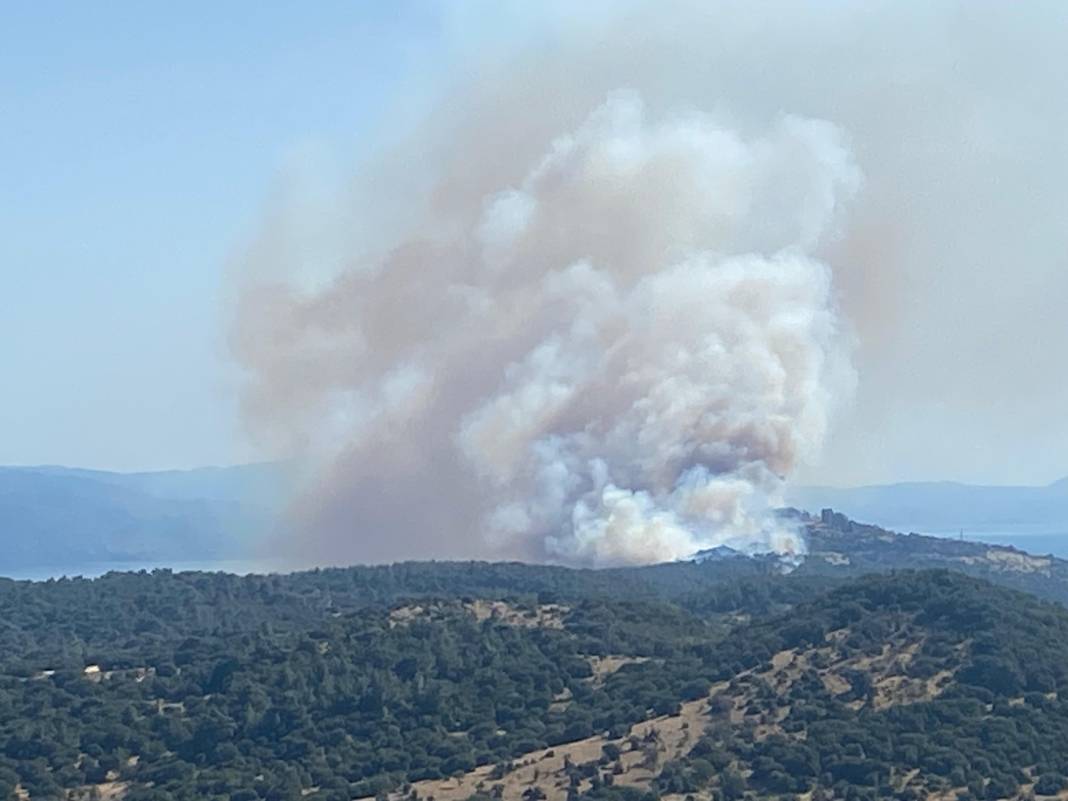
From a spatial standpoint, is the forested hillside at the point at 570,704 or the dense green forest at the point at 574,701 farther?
the forested hillside at the point at 570,704

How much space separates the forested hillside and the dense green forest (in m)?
0.13

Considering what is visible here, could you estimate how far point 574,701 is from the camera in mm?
82750

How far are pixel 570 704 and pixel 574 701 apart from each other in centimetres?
48

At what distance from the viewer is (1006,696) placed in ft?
245

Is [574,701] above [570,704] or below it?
above

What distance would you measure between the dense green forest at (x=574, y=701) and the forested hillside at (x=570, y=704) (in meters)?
0.13

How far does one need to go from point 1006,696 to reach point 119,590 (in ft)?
264

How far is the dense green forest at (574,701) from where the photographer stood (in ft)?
229

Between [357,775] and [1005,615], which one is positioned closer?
[357,775]

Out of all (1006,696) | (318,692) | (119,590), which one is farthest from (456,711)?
(119,590)

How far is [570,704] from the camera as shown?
82.3 metres

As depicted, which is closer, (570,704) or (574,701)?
(570,704)

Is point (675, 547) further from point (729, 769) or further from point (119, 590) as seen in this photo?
point (729, 769)

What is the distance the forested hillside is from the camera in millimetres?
70062
